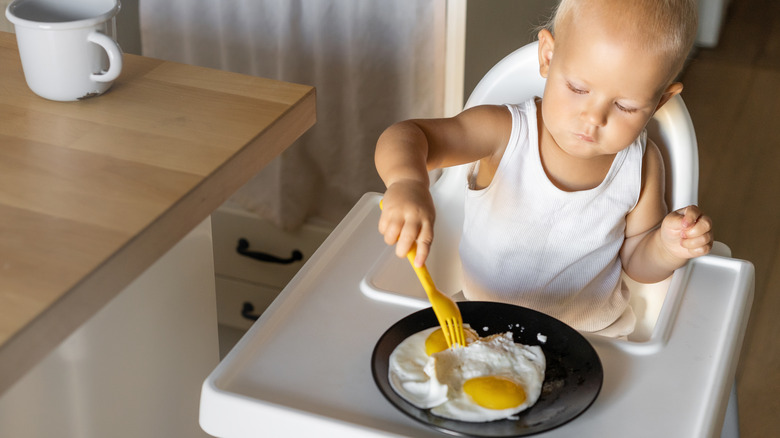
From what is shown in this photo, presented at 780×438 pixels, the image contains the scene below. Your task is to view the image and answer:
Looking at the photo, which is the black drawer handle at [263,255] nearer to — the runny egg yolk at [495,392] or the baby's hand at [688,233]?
the baby's hand at [688,233]

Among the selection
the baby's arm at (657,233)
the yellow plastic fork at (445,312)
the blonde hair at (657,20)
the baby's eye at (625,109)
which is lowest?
the baby's arm at (657,233)

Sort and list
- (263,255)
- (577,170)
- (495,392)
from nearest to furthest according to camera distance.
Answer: (495,392), (577,170), (263,255)

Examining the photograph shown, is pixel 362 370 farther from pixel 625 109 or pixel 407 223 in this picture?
pixel 625 109

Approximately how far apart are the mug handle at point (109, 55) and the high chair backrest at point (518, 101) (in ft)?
1.36

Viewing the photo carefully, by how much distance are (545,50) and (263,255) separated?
1.01 metres

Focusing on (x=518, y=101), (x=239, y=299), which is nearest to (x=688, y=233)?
(x=518, y=101)

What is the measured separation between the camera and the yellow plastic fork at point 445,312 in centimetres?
76

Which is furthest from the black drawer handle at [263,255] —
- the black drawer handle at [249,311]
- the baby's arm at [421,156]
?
the baby's arm at [421,156]

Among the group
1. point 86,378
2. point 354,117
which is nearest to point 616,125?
point 86,378

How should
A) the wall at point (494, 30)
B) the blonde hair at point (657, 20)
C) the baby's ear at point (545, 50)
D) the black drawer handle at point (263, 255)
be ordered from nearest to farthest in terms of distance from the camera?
1. the blonde hair at point (657, 20)
2. the baby's ear at point (545, 50)
3. the wall at point (494, 30)
4. the black drawer handle at point (263, 255)

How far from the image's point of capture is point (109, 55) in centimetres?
93

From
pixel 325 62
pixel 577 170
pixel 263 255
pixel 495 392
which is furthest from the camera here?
pixel 263 255

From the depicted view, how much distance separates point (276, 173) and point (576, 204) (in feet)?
2.90

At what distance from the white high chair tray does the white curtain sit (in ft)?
2.54
